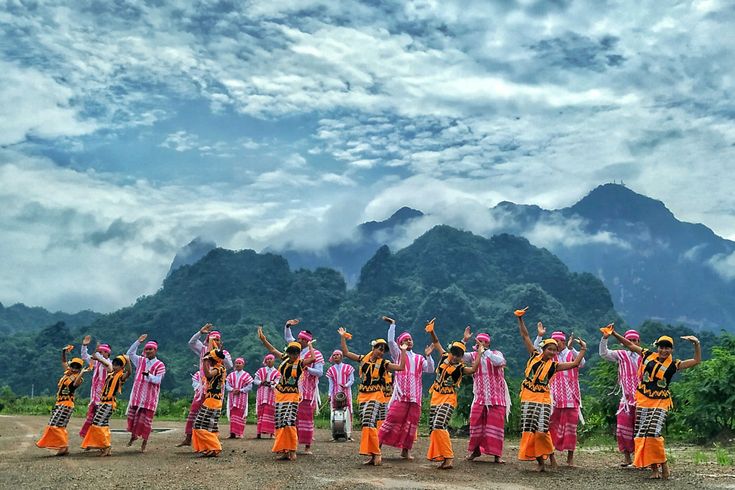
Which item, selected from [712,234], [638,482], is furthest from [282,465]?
[712,234]

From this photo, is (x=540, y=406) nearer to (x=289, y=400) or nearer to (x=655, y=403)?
(x=655, y=403)

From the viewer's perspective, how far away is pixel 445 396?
10.5 meters

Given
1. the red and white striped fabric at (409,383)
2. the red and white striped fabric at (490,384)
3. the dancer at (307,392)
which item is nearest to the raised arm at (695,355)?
the red and white striped fabric at (490,384)

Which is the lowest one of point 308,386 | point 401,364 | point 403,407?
point 403,407

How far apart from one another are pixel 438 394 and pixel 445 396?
0.12 m

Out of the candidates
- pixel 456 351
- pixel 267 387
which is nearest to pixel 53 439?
pixel 267 387

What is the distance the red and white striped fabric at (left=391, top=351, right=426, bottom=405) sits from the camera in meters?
11.2

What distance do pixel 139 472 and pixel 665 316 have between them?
435ft

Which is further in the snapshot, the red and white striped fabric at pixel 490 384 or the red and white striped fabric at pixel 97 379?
the red and white striped fabric at pixel 97 379

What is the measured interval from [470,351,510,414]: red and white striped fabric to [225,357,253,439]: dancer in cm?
618

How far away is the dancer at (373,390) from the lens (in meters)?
10.6

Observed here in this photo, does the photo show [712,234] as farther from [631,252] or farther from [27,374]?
[27,374]

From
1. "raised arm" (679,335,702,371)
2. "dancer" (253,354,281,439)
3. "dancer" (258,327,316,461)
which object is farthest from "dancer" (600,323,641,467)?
"dancer" (253,354,281,439)

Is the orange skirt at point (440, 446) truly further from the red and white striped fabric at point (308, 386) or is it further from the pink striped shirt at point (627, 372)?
the red and white striped fabric at point (308, 386)
